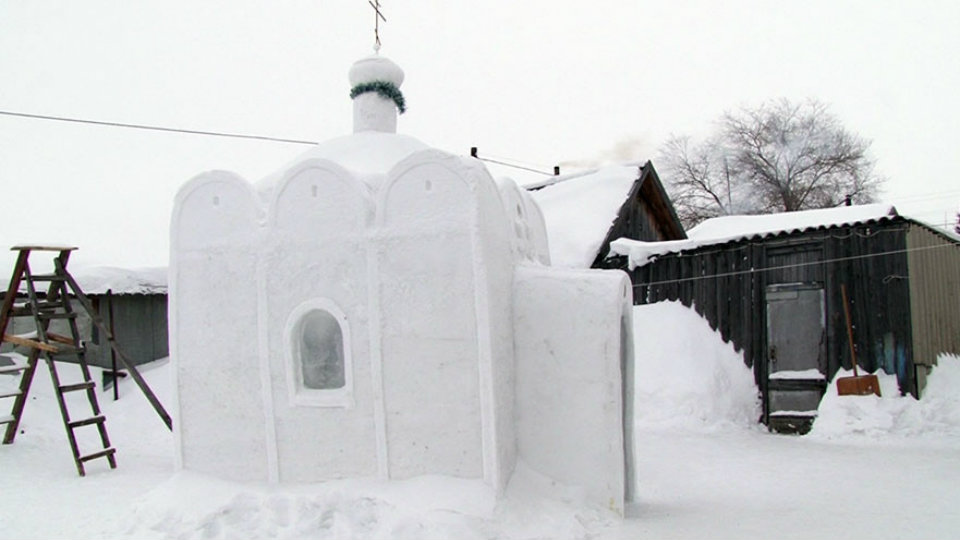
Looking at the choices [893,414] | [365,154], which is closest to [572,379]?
[365,154]

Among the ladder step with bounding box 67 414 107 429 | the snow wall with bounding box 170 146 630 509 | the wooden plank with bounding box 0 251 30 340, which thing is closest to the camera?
the snow wall with bounding box 170 146 630 509

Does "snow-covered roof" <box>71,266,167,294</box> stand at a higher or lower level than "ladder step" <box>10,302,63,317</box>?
higher

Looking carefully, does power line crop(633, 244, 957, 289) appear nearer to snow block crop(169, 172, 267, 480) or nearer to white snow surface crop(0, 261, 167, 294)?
snow block crop(169, 172, 267, 480)

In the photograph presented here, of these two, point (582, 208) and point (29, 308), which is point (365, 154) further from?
point (582, 208)

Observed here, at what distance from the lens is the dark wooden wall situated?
10.3m

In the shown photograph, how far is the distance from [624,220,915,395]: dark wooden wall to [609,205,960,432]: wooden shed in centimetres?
2

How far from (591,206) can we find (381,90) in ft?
29.0

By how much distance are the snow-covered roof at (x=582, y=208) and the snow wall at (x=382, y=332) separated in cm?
742

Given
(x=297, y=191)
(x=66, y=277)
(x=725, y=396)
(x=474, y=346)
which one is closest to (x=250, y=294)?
(x=297, y=191)

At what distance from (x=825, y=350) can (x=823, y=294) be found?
95 centimetres

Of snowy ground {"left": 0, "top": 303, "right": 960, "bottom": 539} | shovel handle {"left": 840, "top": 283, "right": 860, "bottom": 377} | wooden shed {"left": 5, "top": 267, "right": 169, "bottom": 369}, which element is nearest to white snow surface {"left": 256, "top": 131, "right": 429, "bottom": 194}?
snowy ground {"left": 0, "top": 303, "right": 960, "bottom": 539}

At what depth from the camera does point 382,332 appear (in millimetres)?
5883

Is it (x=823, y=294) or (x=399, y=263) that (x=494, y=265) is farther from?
(x=823, y=294)

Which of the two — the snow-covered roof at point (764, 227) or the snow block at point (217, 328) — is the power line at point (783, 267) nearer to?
the snow-covered roof at point (764, 227)
